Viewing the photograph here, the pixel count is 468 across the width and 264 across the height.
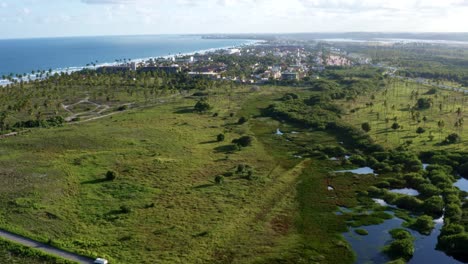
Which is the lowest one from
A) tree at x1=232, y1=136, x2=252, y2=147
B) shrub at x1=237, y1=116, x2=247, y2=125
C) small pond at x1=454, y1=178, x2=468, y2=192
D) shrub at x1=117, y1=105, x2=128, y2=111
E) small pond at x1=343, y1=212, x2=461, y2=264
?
small pond at x1=343, y1=212, x2=461, y2=264

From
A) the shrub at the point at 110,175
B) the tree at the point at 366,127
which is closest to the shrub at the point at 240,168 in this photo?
the shrub at the point at 110,175

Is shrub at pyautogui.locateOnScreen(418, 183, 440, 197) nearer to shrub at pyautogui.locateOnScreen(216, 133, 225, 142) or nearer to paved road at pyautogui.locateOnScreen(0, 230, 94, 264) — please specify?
shrub at pyautogui.locateOnScreen(216, 133, 225, 142)

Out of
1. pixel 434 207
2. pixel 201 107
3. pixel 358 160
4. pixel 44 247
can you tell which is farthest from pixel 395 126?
pixel 44 247

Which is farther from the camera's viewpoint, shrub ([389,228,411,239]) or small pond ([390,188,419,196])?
small pond ([390,188,419,196])

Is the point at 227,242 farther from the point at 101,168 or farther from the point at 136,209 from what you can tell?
the point at 101,168

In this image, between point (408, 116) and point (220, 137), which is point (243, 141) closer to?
point (220, 137)

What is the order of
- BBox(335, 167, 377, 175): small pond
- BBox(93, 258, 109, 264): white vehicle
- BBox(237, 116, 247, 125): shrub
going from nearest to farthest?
BBox(93, 258, 109, 264): white vehicle → BBox(335, 167, 377, 175): small pond → BBox(237, 116, 247, 125): shrub

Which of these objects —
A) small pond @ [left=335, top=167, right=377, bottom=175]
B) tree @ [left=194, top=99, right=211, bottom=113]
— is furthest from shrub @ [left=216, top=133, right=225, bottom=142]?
tree @ [left=194, top=99, right=211, bottom=113]

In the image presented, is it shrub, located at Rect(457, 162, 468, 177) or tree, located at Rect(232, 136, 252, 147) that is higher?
tree, located at Rect(232, 136, 252, 147)

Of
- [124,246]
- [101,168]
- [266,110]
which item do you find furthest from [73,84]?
[124,246]
